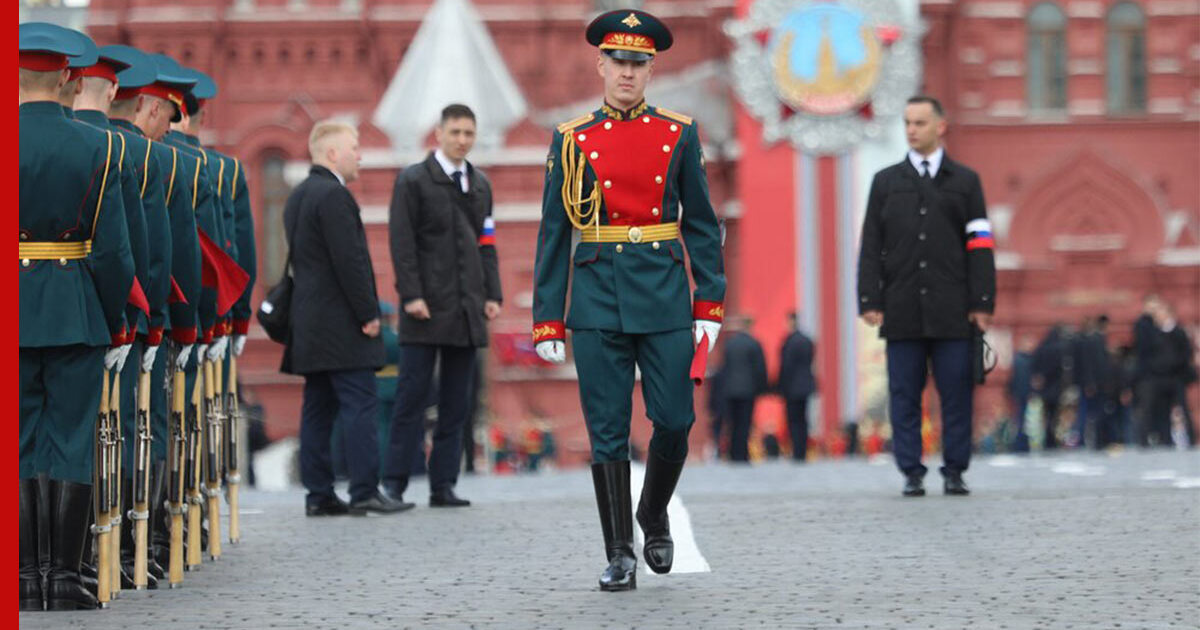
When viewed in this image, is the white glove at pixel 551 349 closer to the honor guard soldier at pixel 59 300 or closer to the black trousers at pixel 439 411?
the honor guard soldier at pixel 59 300

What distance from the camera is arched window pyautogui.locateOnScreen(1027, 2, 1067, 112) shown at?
37.1 meters

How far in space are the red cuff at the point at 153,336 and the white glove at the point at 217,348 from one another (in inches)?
48.2

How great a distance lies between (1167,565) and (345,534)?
3.89m

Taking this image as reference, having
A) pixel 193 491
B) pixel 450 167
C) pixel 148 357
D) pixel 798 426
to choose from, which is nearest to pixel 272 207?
pixel 798 426

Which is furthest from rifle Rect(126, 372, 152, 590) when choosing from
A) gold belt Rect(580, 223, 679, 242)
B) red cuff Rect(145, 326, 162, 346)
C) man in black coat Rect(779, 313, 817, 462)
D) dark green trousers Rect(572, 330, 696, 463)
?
man in black coat Rect(779, 313, 817, 462)

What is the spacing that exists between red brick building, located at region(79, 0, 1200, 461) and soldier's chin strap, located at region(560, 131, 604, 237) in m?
28.5

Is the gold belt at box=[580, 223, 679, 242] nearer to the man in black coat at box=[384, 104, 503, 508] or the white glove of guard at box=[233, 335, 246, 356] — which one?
the white glove of guard at box=[233, 335, 246, 356]

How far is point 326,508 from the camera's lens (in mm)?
10930

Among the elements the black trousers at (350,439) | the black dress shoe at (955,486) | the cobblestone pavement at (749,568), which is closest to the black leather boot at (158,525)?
the cobblestone pavement at (749,568)

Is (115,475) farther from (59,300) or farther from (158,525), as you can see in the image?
(158,525)

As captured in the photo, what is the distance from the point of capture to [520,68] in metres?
37.3

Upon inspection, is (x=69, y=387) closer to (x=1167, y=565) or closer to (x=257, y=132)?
(x=1167, y=565)

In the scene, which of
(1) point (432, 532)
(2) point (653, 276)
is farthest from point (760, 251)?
(2) point (653, 276)

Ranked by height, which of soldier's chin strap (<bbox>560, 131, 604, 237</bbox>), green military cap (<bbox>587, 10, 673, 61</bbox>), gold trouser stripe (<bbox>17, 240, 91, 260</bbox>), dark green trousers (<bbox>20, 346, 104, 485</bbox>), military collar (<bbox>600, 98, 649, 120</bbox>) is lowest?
dark green trousers (<bbox>20, 346, 104, 485</bbox>)
